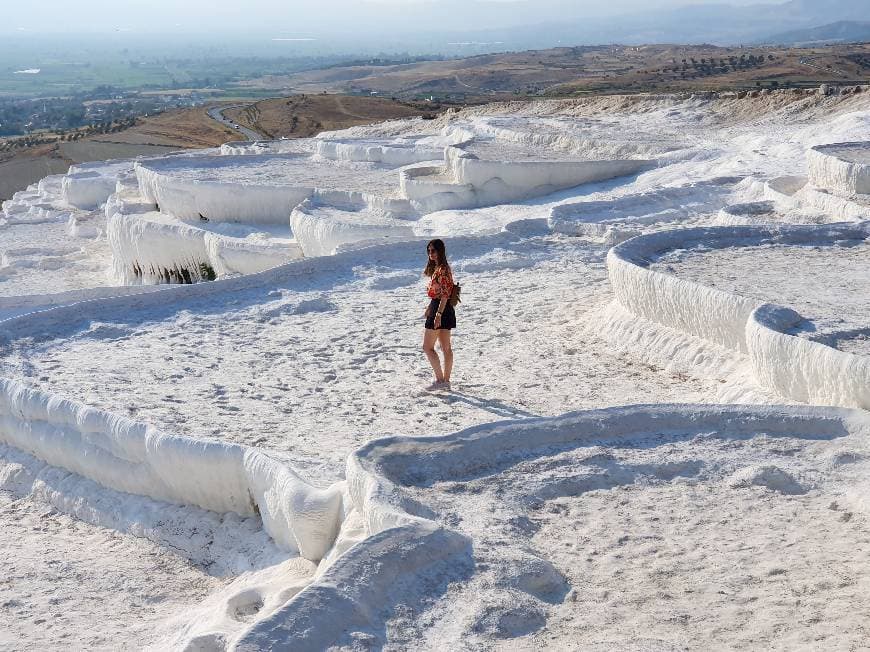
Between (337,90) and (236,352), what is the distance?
186 ft

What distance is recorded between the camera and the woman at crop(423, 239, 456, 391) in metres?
5.06

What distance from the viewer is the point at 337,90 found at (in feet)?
201

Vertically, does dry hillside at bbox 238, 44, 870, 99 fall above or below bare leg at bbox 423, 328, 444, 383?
above

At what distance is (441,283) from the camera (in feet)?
16.7

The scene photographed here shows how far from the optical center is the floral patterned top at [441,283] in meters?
5.07

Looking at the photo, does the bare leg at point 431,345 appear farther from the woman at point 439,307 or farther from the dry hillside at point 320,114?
the dry hillside at point 320,114

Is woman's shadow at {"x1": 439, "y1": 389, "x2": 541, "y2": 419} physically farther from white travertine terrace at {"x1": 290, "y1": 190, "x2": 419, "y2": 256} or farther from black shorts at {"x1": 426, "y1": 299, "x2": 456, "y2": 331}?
white travertine terrace at {"x1": 290, "y1": 190, "x2": 419, "y2": 256}

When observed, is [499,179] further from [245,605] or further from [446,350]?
[245,605]

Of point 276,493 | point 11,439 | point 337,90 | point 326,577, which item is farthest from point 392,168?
point 337,90

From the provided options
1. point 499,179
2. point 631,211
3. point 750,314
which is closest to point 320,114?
point 499,179

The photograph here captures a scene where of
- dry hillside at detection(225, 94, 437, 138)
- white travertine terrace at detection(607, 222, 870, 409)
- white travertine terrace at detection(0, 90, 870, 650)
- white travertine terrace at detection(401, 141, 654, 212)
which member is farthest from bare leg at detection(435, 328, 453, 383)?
dry hillside at detection(225, 94, 437, 138)

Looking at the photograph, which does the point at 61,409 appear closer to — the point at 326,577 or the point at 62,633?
the point at 62,633

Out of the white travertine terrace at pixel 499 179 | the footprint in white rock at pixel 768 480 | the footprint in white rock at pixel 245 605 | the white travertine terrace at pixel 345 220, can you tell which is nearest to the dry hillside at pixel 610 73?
the white travertine terrace at pixel 499 179

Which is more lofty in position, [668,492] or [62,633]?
[668,492]
